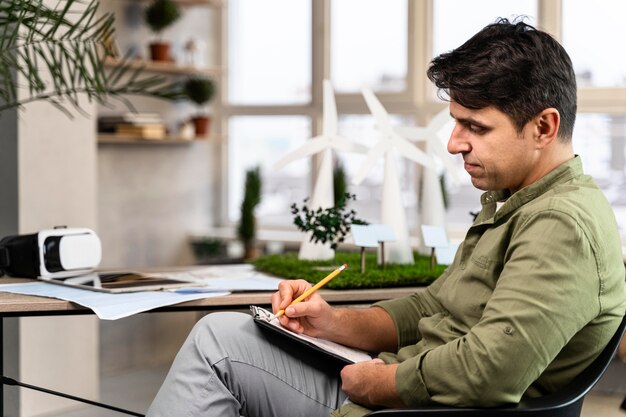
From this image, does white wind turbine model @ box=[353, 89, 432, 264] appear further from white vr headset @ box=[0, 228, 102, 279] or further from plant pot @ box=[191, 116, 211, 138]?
plant pot @ box=[191, 116, 211, 138]

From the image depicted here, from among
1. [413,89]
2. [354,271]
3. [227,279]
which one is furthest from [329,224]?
[413,89]

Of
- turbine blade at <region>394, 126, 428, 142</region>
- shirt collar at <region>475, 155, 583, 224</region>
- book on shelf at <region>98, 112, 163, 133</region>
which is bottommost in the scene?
shirt collar at <region>475, 155, 583, 224</region>

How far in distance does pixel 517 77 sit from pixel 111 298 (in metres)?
1.10

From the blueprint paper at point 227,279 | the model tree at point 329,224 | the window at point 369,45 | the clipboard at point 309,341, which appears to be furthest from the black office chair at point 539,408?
the window at point 369,45

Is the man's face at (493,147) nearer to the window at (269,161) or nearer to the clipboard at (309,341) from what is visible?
the clipboard at (309,341)

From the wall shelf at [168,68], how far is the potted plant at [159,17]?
7 cm

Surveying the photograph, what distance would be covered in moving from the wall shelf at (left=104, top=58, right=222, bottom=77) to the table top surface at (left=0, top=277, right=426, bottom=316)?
119 inches

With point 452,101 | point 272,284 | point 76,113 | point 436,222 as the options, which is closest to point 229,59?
point 76,113

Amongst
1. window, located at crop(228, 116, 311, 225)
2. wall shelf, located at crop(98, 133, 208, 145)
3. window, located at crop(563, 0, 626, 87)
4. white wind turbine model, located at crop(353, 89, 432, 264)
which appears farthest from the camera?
window, located at crop(228, 116, 311, 225)

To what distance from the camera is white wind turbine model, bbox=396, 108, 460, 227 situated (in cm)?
321

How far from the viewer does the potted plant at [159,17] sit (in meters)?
5.49

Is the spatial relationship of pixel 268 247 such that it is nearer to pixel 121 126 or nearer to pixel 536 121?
pixel 121 126

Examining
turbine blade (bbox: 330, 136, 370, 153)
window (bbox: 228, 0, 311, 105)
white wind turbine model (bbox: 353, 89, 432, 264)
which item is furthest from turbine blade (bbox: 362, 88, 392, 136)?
window (bbox: 228, 0, 311, 105)

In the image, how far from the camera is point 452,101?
185 cm
